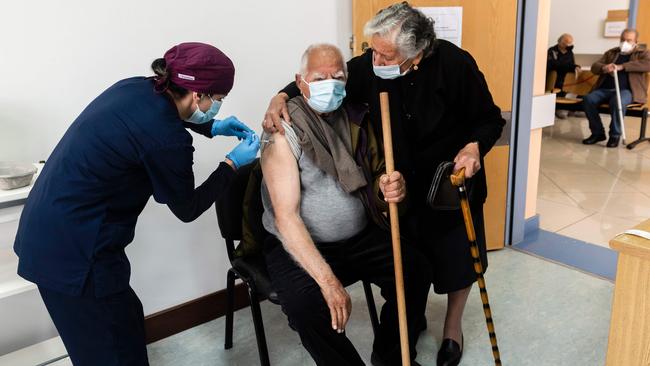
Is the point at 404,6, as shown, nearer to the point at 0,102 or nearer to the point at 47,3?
the point at 47,3

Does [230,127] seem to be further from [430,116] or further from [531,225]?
[531,225]

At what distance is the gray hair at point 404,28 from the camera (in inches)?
66.6

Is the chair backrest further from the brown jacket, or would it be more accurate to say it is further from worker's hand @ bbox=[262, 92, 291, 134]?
the brown jacket

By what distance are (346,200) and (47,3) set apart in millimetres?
1255

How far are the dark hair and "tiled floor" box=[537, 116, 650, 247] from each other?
2.65 meters

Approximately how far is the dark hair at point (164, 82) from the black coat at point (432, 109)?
499 millimetres

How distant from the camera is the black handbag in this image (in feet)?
5.71

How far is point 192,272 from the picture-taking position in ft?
7.82

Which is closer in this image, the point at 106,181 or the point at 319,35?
the point at 106,181

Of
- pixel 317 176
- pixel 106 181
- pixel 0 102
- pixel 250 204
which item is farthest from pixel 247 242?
pixel 0 102

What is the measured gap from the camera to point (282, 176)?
173 centimetres

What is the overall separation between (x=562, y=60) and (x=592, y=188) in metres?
2.68

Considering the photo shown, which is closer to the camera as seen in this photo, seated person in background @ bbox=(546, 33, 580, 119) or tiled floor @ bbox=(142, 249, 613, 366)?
tiled floor @ bbox=(142, 249, 613, 366)

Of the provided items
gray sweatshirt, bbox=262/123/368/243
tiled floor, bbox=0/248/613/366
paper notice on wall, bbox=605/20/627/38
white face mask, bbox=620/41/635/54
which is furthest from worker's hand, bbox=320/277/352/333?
paper notice on wall, bbox=605/20/627/38
